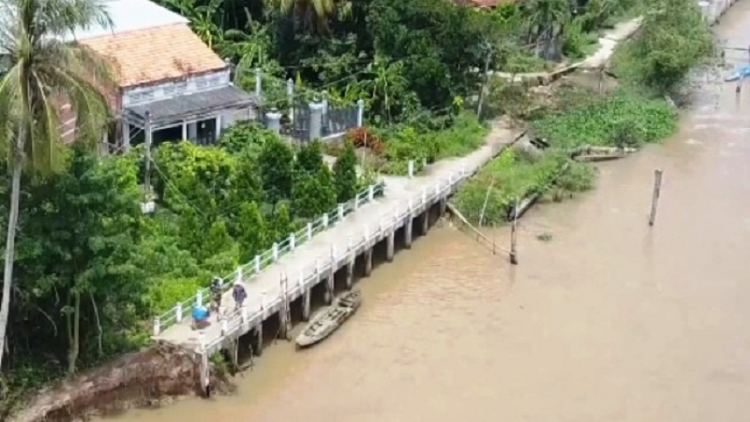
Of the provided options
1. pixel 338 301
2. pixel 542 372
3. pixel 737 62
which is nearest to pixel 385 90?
pixel 338 301

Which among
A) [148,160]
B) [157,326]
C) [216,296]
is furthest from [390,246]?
[157,326]

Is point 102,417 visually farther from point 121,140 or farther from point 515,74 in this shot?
point 515,74

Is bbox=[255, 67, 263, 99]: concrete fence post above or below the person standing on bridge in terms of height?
above

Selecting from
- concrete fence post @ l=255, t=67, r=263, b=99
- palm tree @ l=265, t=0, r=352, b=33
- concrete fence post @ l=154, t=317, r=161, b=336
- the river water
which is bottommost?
the river water

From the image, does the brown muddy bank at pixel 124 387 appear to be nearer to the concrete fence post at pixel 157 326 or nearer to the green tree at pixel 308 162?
the concrete fence post at pixel 157 326

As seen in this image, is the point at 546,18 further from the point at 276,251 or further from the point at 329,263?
the point at 276,251

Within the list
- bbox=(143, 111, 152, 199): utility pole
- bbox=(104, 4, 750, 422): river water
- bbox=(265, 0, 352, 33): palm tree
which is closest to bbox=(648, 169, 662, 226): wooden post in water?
bbox=(104, 4, 750, 422): river water

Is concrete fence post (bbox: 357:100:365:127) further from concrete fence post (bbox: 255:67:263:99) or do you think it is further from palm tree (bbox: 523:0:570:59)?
palm tree (bbox: 523:0:570:59)
